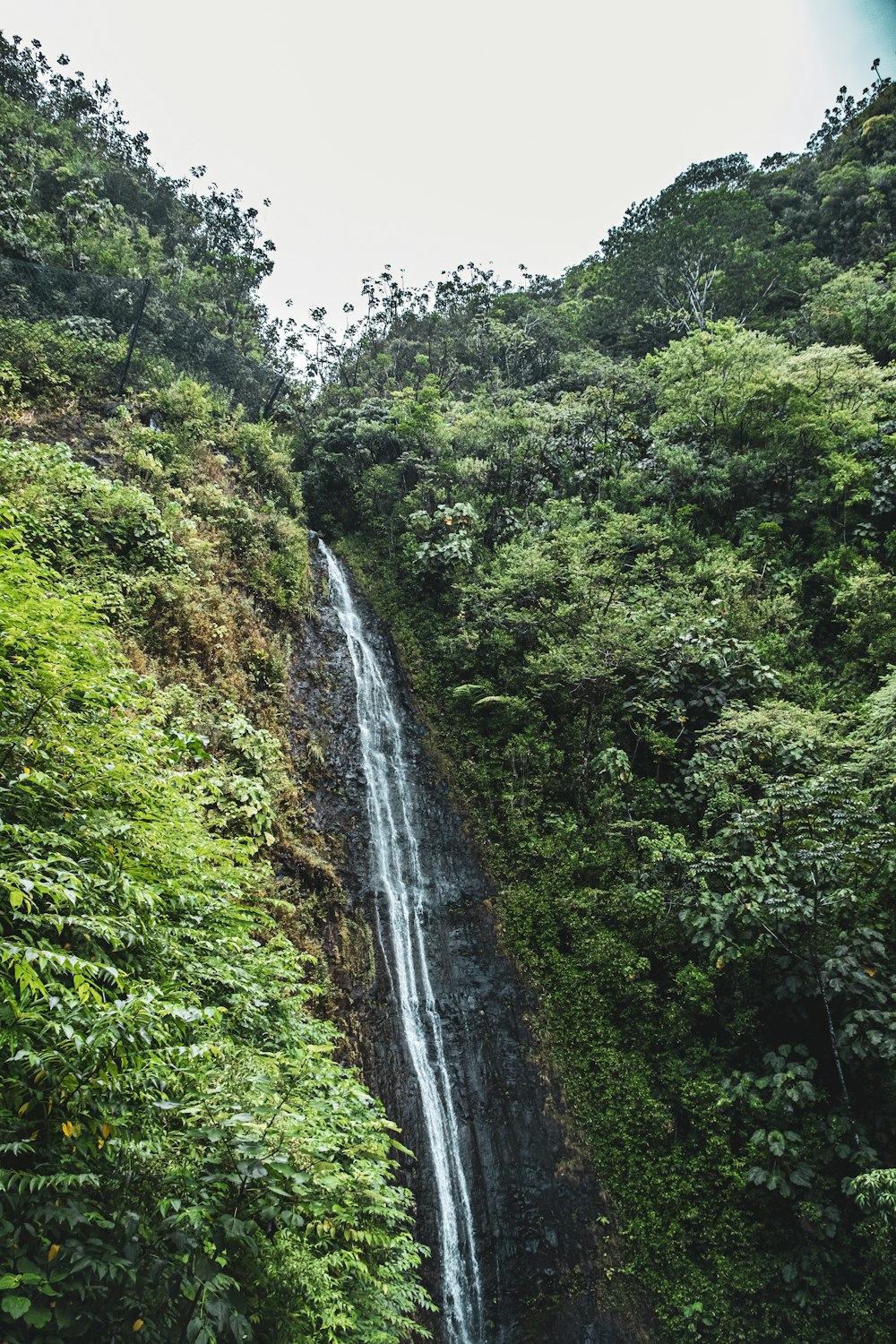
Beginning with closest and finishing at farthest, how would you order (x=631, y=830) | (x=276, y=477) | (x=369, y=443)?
Result: (x=631, y=830)
(x=276, y=477)
(x=369, y=443)

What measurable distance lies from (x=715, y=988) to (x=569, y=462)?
585 inches

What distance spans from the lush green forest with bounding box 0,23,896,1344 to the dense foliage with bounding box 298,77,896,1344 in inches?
2.9

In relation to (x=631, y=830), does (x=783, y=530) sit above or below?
above

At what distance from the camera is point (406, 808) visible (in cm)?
1334

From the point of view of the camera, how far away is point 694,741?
11.8m

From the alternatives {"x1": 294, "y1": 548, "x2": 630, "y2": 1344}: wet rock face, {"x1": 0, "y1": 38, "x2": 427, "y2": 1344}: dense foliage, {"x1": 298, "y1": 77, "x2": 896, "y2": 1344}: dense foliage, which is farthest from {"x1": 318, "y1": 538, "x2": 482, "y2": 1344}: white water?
{"x1": 298, "y1": 77, "x2": 896, "y2": 1344}: dense foliage

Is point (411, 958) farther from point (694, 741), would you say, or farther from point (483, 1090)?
point (694, 741)

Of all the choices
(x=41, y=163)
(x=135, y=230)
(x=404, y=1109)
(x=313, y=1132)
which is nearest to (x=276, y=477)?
(x=404, y=1109)

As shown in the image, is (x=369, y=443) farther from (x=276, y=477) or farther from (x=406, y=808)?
(x=406, y=808)

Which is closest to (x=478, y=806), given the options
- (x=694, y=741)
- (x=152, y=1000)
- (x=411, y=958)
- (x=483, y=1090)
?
(x=411, y=958)

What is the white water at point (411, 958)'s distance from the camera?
8.17 metres

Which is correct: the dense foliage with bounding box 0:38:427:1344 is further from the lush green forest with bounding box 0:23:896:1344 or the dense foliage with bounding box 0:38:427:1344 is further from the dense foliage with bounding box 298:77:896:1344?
the dense foliage with bounding box 298:77:896:1344

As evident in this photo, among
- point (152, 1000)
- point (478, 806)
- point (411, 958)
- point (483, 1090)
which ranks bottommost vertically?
point (483, 1090)

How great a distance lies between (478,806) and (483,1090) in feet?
16.8
